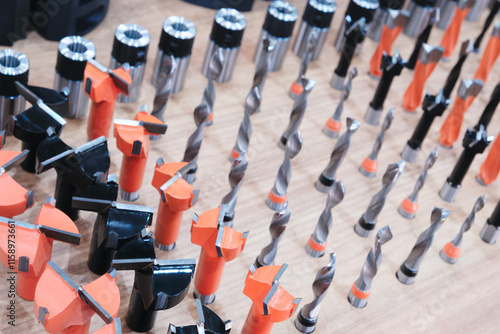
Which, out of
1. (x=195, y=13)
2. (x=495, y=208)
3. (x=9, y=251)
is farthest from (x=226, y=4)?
(x=9, y=251)

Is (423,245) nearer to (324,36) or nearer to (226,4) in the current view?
(324,36)

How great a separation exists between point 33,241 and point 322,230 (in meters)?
0.57

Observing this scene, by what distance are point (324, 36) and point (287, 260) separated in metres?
0.73

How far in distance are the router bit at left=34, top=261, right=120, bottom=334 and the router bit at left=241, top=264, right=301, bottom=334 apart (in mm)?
220

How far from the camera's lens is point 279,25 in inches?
71.6

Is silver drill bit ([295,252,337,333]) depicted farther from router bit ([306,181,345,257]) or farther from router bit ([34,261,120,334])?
router bit ([34,261,120,334])

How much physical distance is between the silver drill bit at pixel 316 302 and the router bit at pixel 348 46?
72cm

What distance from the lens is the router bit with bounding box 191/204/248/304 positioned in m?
1.23

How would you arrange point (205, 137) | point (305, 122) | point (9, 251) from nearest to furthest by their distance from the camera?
point (9, 251)
point (205, 137)
point (305, 122)

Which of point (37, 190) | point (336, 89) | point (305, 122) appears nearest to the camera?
point (37, 190)

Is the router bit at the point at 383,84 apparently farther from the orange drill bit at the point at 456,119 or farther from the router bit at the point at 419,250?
the router bit at the point at 419,250

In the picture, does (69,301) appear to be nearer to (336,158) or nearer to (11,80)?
(11,80)

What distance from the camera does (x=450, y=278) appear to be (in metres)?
1.53

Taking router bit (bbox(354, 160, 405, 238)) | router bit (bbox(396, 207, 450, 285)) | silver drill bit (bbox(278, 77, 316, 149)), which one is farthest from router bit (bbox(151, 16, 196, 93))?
router bit (bbox(396, 207, 450, 285))
